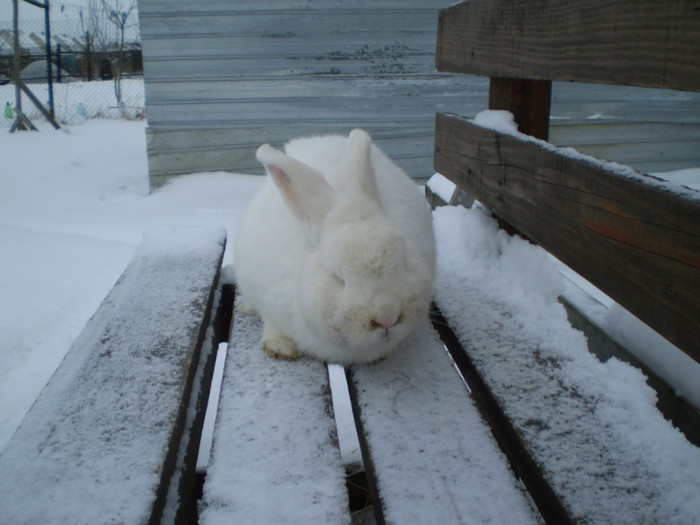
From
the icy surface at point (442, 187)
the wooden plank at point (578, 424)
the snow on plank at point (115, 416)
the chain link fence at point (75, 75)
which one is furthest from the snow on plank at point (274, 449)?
the chain link fence at point (75, 75)

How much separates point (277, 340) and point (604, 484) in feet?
2.82

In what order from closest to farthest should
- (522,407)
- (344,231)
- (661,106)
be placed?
1. (522,407)
2. (344,231)
3. (661,106)

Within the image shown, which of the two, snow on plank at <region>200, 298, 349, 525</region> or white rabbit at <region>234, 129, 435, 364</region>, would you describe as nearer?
snow on plank at <region>200, 298, 349, 525</region>

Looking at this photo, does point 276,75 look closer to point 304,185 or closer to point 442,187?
point 442,187

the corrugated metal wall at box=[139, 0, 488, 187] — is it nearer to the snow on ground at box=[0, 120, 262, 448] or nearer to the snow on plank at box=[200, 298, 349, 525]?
the snow on ground at box=[0, 120, 262, 448]

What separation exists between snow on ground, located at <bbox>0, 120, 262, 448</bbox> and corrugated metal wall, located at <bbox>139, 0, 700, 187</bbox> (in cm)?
46

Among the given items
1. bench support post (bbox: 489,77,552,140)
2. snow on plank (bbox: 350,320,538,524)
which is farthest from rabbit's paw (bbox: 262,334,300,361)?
bench support post (bbox: 489,77,552,140)

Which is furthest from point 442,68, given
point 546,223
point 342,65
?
point 342,65

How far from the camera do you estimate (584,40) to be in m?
1.33

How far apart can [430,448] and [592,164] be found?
726 millimetres

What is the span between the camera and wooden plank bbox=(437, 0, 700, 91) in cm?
103

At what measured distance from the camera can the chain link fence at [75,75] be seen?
37.1ft

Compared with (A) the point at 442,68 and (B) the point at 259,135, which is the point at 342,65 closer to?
(B) the point at 259,135

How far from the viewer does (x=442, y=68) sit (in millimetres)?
2320
